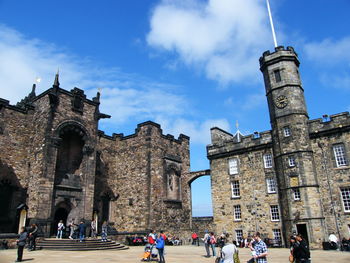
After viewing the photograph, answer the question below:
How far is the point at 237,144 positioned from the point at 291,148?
554 centimetres

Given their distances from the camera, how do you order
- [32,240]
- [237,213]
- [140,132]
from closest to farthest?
[32,240], [237,213], [140,132]

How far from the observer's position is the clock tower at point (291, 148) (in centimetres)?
2094

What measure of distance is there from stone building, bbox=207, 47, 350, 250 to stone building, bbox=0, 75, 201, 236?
182 inches

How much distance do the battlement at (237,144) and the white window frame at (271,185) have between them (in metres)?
2.90

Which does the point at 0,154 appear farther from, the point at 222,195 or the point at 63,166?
the point at 222,195

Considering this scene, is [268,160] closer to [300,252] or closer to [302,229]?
[302,229]

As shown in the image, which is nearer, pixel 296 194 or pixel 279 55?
pixel 296 194

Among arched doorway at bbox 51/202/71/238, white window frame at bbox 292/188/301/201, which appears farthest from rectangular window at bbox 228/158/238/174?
arched doorway at bbox 51/202/71/238

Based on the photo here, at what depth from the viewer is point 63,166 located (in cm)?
2298

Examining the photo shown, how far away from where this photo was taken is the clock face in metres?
23.8

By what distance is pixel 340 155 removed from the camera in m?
21.5

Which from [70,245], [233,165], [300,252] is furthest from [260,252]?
[233,165]

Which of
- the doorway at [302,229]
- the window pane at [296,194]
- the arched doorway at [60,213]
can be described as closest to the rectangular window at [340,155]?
the window pane at [296,194]

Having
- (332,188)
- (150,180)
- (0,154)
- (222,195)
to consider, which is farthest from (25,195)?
(332,188)
